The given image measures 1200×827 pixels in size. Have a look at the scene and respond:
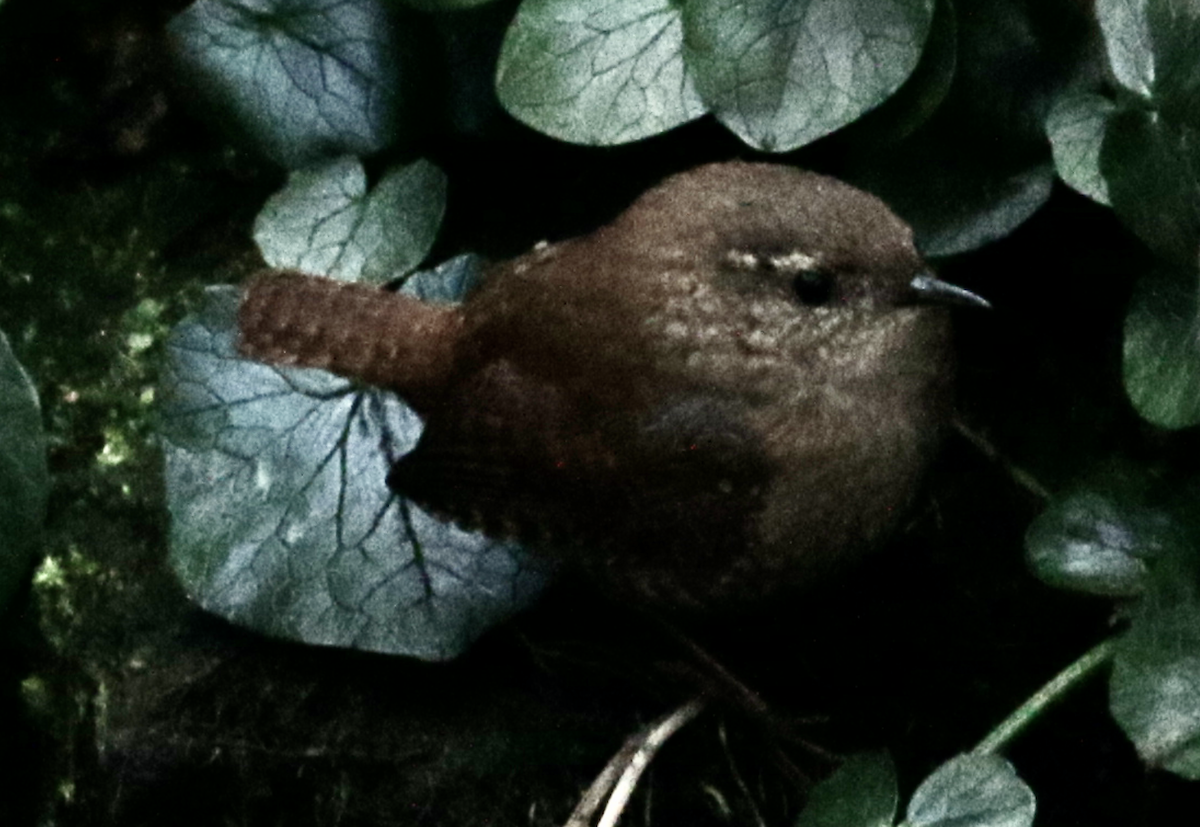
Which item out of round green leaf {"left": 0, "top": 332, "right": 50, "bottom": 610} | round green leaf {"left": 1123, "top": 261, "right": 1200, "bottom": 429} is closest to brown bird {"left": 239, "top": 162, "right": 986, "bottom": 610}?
round green leaf {"left": 1123, "top": 261, "right": 1200, "bottom": 429}

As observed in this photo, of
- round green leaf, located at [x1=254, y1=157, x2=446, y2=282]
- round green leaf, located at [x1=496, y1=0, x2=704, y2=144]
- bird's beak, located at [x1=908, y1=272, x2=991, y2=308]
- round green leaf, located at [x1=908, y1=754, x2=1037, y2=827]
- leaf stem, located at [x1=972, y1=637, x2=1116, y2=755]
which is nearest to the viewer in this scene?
round green leaf, located at [x1=908, y1=754, x2=1037, y2=827]

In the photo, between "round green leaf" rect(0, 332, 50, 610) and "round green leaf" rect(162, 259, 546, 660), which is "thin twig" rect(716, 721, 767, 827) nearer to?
"round green leaf" rect(162, 259, 546, 660)

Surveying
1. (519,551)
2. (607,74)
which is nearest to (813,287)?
(607,74)

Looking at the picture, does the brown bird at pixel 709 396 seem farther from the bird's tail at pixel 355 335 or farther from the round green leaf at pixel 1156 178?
the round green leaf at pixel 1156 178

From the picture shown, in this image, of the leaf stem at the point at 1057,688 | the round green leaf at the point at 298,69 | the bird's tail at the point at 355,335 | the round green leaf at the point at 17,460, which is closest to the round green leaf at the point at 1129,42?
the leaf stem at the point at 1057,688

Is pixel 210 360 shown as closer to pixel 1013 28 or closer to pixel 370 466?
pixel 370 466

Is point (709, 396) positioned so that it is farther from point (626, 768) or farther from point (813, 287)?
point (626, 768)
